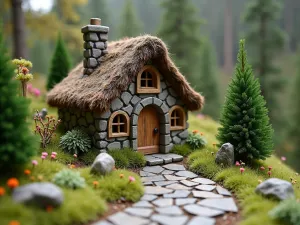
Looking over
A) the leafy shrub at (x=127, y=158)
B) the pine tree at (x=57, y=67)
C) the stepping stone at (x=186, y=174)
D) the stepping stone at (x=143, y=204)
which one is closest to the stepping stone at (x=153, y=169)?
the leafy shrub at (x=127, y=158)

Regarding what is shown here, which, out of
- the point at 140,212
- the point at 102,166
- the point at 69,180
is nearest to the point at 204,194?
the point at 140,212

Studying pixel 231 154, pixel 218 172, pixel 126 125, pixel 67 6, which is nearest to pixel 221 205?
pixel 218 172

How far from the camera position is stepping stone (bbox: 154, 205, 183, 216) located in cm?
588

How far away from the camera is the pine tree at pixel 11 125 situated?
5.66 metres

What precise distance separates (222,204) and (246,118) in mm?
3164

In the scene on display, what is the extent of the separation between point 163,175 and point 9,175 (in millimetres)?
3942

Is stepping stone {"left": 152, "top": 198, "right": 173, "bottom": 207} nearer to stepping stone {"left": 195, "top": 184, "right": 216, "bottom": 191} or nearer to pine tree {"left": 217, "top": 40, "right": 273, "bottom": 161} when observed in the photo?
stepping stone {"left": 195, "top": 184, "right": 216, "bottom": 191}

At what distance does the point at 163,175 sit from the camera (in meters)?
8.20

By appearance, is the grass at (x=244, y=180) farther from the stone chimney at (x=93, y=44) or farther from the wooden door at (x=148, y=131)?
the stone chimney at (x=93, y=44)

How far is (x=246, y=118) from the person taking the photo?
8.64 meters

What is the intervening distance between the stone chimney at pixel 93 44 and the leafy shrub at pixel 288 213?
7.09 m

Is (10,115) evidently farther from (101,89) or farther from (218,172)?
(218,172)

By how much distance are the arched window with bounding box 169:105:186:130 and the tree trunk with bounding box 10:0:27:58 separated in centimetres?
847

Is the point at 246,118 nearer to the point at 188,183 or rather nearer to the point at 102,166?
the point at 188,183
